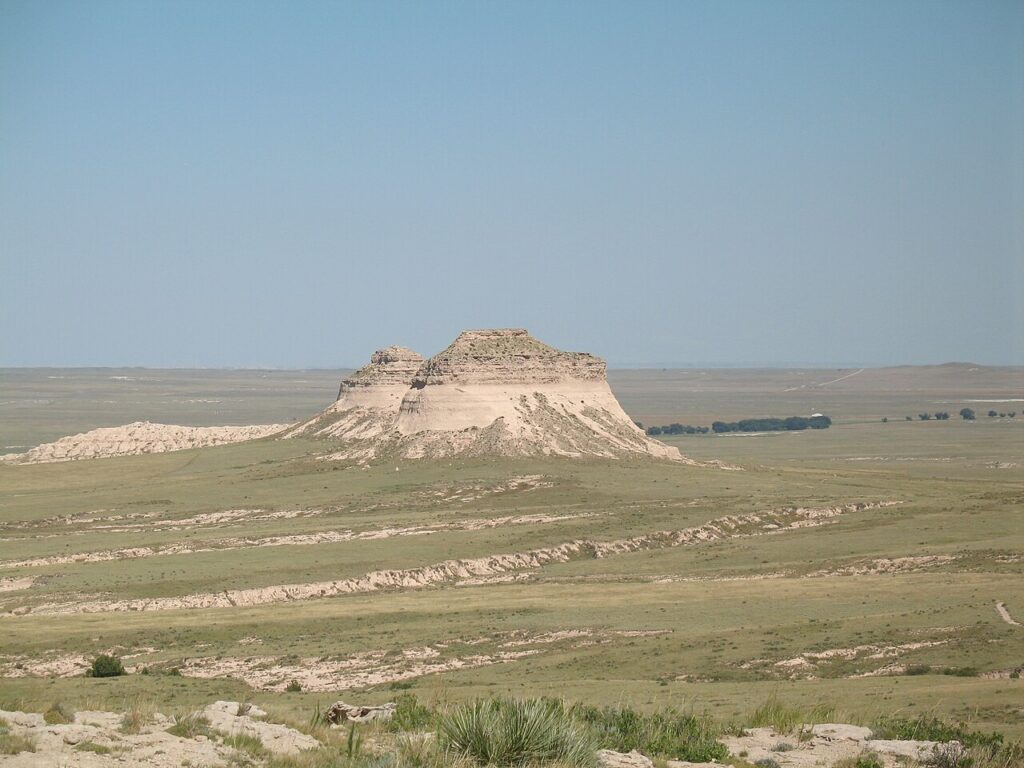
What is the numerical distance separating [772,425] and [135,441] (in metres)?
89.9

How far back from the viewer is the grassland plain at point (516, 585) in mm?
27141

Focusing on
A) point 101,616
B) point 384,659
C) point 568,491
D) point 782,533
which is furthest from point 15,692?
point 568,491

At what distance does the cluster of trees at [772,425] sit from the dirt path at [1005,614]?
127 metres

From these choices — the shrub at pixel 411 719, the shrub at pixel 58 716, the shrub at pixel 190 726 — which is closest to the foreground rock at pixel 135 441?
the shrub at pixel 411 719

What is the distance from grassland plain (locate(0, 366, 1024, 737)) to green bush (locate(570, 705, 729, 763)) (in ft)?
10.3

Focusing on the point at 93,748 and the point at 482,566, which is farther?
the point at 482,566

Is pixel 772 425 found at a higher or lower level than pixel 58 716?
lower

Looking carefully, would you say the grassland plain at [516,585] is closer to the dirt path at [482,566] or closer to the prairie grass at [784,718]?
the dirt path at [482,566]

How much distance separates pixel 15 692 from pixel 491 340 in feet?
209

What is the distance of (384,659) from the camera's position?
31875 millimetres

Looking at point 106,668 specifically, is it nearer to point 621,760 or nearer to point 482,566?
point 621,760

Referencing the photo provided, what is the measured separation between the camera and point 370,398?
324 ft

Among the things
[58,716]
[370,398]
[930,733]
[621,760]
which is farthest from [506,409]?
[621,760]

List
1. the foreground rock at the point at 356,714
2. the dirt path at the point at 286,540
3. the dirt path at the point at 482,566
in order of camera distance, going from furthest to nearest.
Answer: the dirt path at the point at 286,540
the dirt path at the point at 482,566
the foreground rock at the point at 356,714
